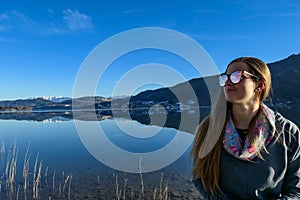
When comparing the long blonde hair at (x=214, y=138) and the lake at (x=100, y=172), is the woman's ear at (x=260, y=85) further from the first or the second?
the lake at (x=100, y=172)

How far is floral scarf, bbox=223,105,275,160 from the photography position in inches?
86.3

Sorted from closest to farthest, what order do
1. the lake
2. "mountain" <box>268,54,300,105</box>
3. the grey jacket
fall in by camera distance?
the grey jacket < the lake < "mountain" <box>268,54,300,105</box>

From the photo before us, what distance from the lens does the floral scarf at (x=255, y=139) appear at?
2191 mm

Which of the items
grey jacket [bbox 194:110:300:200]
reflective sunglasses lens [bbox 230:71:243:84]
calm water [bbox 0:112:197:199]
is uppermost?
reflective sunglasses lens [bbox 230:71:243:84]

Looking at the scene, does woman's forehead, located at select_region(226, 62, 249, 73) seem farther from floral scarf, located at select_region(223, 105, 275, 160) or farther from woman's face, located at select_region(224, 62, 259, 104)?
floral scarf, located at select_region(223, 105, 275, 160)

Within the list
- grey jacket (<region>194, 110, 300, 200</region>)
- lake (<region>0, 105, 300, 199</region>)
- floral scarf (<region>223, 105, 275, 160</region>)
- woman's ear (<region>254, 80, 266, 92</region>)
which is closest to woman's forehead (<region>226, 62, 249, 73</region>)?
woman's ear (<region>254, 80, 266, 92</region>)

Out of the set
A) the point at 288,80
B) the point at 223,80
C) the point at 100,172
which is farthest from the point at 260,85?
the point at 288,80

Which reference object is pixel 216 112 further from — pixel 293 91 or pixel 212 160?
pixel 293 91

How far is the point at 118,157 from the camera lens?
16531 millimetres

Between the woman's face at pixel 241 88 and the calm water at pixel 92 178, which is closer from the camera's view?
the woman's face at pixel 241 88

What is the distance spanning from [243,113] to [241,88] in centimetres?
27

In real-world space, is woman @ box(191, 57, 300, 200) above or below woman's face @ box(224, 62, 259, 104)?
below

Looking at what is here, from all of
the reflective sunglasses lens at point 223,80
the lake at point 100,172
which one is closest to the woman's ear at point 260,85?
the reflective sunglasses lens at point 223,80

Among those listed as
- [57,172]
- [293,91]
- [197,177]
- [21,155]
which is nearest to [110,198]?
[57,172]
